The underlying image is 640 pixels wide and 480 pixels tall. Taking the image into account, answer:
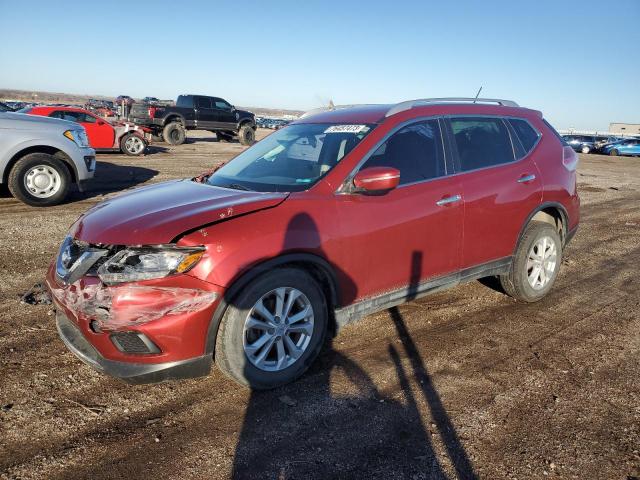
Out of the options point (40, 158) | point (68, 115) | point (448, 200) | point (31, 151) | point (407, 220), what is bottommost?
point (407, 220)

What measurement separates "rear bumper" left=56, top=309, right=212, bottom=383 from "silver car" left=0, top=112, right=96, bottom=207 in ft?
20.4

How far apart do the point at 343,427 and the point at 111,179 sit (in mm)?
10374

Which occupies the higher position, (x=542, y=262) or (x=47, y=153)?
(x=47, y=153)

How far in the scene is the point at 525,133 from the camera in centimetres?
484

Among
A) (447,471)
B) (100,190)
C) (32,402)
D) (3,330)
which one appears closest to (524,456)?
(447,471)

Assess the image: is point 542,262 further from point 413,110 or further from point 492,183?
Answer: point 413,110

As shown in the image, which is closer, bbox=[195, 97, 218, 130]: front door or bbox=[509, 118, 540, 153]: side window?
bbox=[509, 118, 540, 153]: side window

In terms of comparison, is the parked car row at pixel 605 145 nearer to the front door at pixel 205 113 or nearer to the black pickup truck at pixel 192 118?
the black pickup truck at pixel 192 118

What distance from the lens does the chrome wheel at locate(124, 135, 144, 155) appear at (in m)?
16.4

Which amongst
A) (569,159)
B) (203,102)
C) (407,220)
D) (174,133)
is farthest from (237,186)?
(203,102)

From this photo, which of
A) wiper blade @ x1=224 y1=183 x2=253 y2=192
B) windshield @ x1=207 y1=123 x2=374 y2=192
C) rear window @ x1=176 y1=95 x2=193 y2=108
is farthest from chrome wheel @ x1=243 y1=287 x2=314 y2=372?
rear window @ x1=176 y1=95 x2=193 y2=108

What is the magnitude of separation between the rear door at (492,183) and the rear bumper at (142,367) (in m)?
2.37

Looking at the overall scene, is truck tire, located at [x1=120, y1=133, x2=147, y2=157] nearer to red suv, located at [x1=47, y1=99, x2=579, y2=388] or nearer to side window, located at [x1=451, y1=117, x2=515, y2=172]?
red suv, located at [x1=47, y1=99, x2=579, y2=388]

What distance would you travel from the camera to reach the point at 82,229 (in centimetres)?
321
